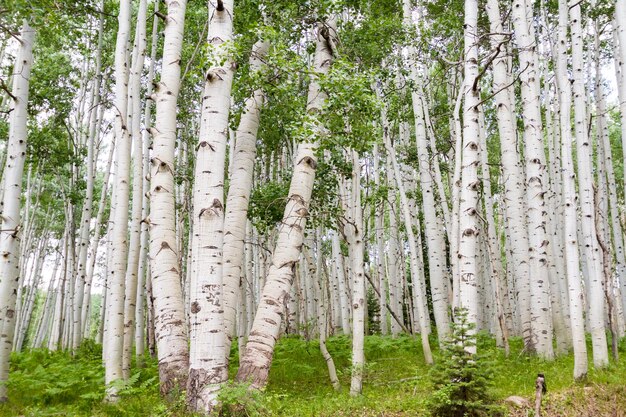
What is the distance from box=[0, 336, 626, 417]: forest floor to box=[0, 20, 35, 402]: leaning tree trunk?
0.89 meters

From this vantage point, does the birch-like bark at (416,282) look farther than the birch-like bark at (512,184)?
Yes

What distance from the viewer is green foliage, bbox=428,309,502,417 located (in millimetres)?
4344

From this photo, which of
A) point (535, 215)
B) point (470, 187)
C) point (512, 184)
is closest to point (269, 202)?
point (470, 187)

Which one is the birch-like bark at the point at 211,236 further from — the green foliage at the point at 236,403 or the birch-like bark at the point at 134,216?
the birch-like bark at the point at 134,216

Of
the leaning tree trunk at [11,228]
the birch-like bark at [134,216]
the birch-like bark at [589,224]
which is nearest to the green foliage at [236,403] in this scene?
the birch-like bark at [134,216]

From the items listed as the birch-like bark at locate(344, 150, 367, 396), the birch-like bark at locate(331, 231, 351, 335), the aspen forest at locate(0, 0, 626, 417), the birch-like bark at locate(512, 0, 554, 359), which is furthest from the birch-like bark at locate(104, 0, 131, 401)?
the birch-like bark at locate(331, 231, 351, 335)

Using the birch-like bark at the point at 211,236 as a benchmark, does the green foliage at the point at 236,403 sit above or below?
below

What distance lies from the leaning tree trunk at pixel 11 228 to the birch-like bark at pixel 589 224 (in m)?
8.32

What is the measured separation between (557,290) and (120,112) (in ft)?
33.8

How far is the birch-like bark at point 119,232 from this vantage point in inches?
242

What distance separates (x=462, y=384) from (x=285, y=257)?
8.14ft

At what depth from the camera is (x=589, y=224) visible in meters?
6.91

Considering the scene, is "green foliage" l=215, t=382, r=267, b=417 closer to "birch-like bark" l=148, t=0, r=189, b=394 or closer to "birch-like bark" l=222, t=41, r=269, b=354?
"birch-like bark" l=148, t=0, r=189, b=394

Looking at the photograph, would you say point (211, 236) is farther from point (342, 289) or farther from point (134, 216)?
point (342, 289)
